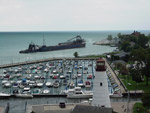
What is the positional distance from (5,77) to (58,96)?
21.3 m

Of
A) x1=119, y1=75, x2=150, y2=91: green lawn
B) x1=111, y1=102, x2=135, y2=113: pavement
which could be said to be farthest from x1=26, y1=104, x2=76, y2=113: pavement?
x1=119, y1=75, x2=150, y2=91: green lawn

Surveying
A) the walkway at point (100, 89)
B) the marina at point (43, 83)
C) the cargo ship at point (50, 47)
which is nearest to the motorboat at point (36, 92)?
the marina at point (43, 83)

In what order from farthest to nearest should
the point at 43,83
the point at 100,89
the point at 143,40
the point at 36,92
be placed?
the point at 143,40
the point at 43,83
the point at 36,92
the point at 100,89

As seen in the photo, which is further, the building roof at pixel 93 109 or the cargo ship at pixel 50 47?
the cargo ship at pixel 50 47

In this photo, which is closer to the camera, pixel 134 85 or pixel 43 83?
pixel 134 85

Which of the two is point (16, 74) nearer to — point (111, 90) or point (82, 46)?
point (111, 90)

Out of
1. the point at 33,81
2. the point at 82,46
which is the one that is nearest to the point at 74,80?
the point at 33,81

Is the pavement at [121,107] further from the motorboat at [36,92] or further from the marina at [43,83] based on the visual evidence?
the motorboat at [36,92]

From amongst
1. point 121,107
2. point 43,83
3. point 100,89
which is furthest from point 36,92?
point 100,89

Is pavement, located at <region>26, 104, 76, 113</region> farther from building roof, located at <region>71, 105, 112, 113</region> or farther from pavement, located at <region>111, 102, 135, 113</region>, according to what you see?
building roof, located at <region>71, 105, 112, 113</region>

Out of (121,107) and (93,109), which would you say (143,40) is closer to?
(121,107)

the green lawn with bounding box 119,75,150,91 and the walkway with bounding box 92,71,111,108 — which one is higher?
the walkway with bounding box 92,71,111,108

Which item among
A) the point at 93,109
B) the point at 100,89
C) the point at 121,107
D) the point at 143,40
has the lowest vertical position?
the point at 121,107

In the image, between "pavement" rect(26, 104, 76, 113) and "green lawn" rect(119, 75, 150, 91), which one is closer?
"pavement" rect(26, 104, 76, 113)
